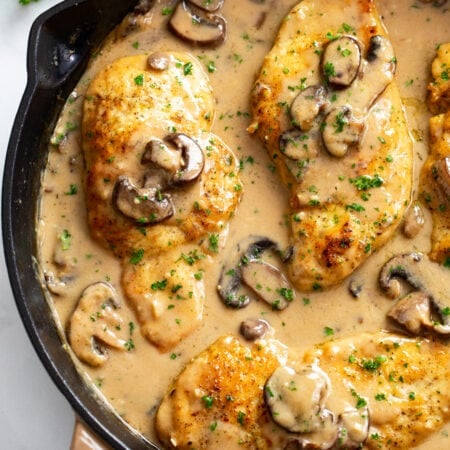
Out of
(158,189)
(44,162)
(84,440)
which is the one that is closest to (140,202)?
(158,189)

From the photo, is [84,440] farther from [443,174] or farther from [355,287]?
[443,174]

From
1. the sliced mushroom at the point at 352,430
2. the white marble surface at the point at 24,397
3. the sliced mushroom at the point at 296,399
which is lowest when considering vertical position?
the white marble surface at the point at 24,397

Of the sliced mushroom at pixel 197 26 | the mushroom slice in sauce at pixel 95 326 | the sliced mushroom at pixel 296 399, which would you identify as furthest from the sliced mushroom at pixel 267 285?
the sliced mushroom at pixel 197 26

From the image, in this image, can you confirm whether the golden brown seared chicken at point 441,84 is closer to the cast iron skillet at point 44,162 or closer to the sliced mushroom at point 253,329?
the sliced mushroom at point 253,329

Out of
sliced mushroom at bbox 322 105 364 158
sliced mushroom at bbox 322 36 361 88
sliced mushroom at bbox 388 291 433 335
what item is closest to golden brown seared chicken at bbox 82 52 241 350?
sliced mushroom at bbox 322 105 364 158

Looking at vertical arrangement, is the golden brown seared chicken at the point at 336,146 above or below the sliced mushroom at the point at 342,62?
below

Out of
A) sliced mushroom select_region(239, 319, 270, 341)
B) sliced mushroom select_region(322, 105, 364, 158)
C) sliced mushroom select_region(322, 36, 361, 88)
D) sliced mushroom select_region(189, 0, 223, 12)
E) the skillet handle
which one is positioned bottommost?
the skillet handle

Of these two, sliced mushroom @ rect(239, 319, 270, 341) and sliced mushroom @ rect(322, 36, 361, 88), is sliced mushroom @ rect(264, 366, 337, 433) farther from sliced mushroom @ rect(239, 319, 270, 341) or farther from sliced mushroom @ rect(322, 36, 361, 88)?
sliced mushroom @ rect(322, 36, 361, 88)

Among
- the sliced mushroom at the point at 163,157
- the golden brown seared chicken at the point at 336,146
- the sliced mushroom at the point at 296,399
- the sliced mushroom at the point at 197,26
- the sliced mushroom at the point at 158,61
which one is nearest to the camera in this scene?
the sliced mushroom at the point at 296,399
